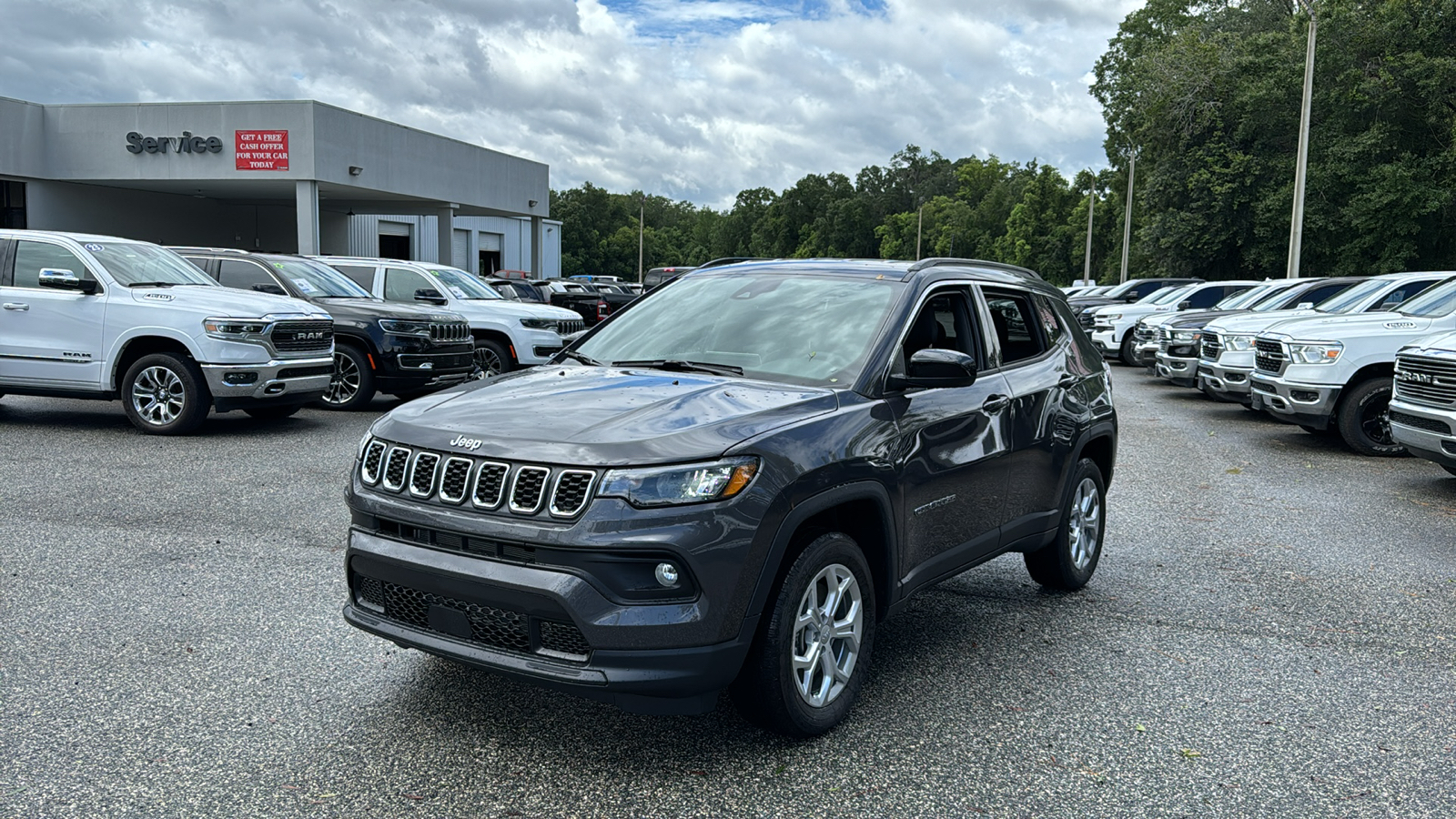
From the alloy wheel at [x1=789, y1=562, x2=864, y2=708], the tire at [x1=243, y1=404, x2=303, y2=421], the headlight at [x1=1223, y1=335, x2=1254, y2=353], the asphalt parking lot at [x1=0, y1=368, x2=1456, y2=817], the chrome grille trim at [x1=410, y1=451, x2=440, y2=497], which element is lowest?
the asphalt parking lot at [x1=0, y1=368, x2=1456, y2=817]

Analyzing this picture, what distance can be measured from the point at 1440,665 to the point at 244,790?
481cm

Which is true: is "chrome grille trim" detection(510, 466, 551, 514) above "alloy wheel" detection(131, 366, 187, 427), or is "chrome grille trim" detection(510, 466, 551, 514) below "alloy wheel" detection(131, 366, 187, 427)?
above

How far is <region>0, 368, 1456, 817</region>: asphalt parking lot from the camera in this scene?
11.6 ft

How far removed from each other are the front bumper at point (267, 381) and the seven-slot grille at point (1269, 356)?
9.76m

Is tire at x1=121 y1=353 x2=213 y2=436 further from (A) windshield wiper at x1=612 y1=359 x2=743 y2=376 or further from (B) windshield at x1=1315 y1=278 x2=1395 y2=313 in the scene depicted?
(B) windshield at x1=1315 y1=278 x2=1395 y2=313

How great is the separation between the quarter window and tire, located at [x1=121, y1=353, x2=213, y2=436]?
1.13m

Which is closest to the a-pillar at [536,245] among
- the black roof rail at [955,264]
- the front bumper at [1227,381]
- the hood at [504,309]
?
the hood at [504,309]

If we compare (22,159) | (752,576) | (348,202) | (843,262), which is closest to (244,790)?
(752,576)

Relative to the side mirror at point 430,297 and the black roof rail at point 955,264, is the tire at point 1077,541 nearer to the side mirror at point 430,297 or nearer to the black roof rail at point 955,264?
the black roof rail at point 955,264

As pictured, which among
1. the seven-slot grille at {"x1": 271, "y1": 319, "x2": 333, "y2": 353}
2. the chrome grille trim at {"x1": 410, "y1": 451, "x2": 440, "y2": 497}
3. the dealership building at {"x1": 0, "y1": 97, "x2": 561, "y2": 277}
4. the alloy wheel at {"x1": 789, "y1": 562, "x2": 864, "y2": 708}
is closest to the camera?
the chrome grille trim at {"x1": 410, "y1": 451, "x2": 440, "y2": 497}

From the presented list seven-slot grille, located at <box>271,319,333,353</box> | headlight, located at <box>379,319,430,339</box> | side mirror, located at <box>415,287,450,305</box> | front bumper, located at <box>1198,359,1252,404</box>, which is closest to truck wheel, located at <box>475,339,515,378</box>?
side mirror, located at <box>415,287,450,305</box>

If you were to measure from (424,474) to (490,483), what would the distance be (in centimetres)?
30

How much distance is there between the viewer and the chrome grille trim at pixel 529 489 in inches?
135

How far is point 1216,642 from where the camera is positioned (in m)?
5.19
